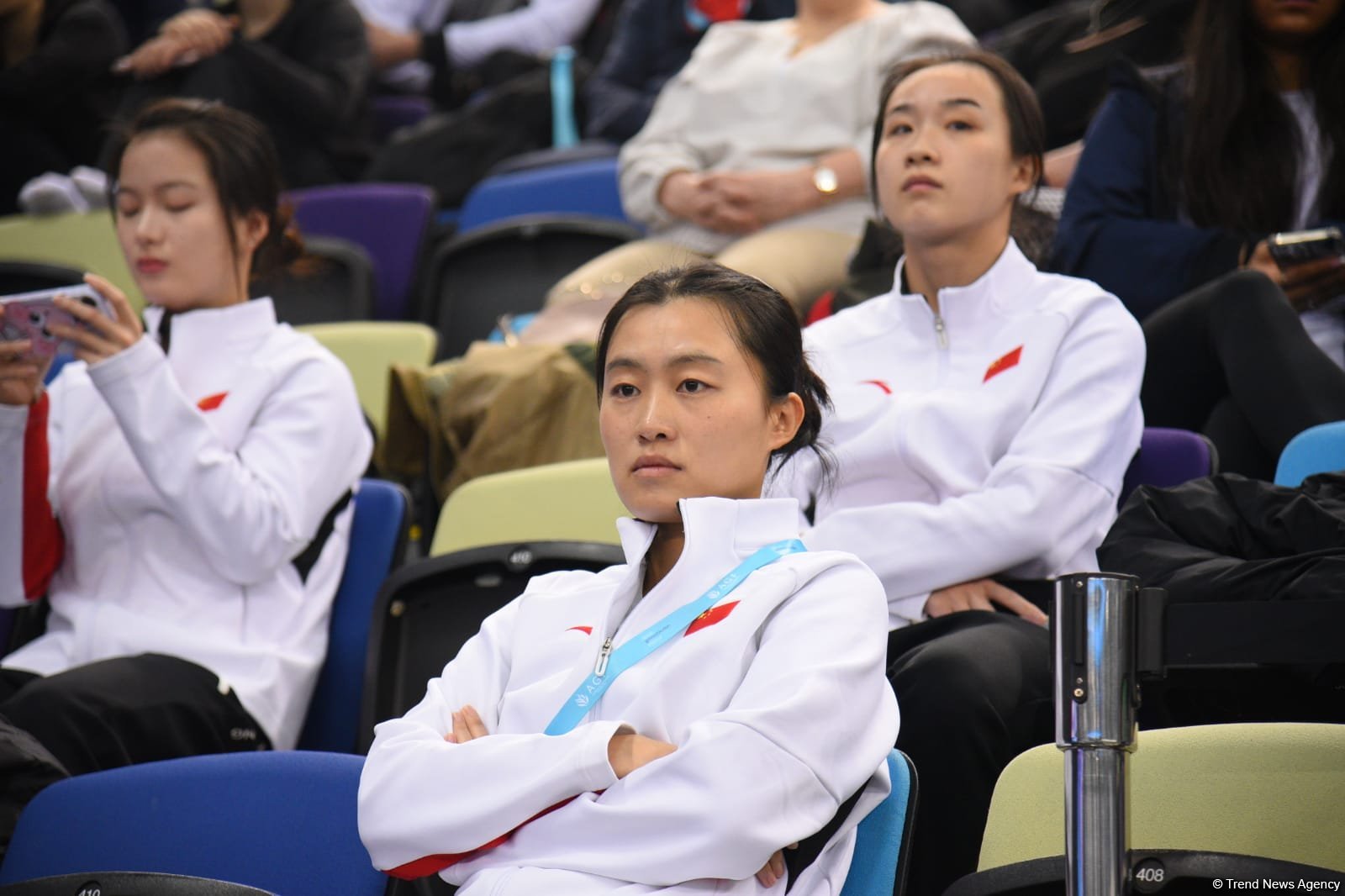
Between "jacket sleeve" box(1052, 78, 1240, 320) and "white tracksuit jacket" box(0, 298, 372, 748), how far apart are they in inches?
58.3

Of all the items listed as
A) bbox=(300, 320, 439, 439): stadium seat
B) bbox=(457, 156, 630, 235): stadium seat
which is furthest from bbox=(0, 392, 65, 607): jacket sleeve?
bbox=(457, 156, 630, 235): stadium seat

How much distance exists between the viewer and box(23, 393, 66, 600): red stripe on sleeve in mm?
2766

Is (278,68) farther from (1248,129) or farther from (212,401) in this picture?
(1248,129)

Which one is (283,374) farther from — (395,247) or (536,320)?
(395,247)

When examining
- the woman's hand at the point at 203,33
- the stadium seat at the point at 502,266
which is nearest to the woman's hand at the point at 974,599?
the stadium seat at the point at 502,266

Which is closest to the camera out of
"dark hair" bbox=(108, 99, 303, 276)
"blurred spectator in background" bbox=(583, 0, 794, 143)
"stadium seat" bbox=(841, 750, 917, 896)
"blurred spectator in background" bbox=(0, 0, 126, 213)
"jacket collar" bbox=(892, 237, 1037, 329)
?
"stadium seat" bbox=(841, 750, 917, 896)

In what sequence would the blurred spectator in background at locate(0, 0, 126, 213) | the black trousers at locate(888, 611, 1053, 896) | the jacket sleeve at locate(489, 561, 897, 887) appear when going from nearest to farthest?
the jacket sleeve at locate(489, 561, 897, 887) < the black trousers at locate(888, 611, 1053, 896) < the blurred spectator in background at locate(0, 0, 126, 213)

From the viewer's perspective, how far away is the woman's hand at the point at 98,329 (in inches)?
105

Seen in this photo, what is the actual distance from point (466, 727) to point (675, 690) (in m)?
0.27

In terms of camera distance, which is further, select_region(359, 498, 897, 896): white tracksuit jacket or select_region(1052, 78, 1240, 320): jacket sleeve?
select_region(1052, 78, 1240, 320): jacket sleeve

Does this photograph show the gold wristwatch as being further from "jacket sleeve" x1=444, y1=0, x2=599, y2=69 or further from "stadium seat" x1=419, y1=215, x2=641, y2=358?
"jacket sleeve" x1=444, y1=0, x2=599, y2=69

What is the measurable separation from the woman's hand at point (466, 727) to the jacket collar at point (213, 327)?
1264mm

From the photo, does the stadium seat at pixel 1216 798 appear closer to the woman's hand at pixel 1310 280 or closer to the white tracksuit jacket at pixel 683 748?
the white tracksuit jacket at pixel 683 748

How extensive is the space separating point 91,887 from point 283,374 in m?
1.32
